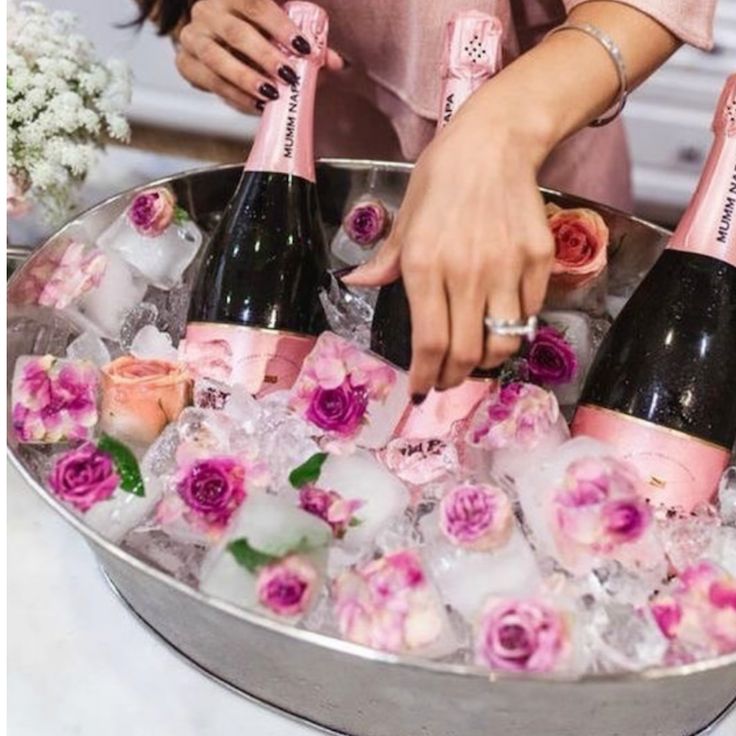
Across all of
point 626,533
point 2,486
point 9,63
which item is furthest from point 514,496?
point 9,63

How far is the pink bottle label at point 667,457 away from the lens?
2.70ft

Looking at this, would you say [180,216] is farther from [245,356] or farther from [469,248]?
[469,248]

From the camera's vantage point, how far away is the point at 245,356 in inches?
35.6

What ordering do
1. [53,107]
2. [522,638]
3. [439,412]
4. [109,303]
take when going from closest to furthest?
[522,638] < [439,412] < [109,303] < [53,107]

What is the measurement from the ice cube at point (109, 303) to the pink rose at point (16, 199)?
0.63 feet

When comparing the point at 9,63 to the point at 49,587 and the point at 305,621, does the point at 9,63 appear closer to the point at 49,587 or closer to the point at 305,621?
the point at 49,587

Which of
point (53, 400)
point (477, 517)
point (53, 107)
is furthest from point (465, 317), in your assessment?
point (53, 107)

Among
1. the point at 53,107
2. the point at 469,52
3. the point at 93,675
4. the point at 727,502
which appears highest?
the point at 469,52

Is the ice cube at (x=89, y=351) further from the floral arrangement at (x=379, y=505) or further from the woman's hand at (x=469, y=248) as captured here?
the woman's hand at (x=469, y=248)

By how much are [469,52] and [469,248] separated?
12.4 inches

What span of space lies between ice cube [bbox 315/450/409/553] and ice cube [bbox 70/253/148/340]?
30cm

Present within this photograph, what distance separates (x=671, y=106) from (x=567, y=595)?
145 cm

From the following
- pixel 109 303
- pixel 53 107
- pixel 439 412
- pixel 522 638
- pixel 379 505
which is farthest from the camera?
pixel 53 107

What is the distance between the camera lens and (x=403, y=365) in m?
0.95
